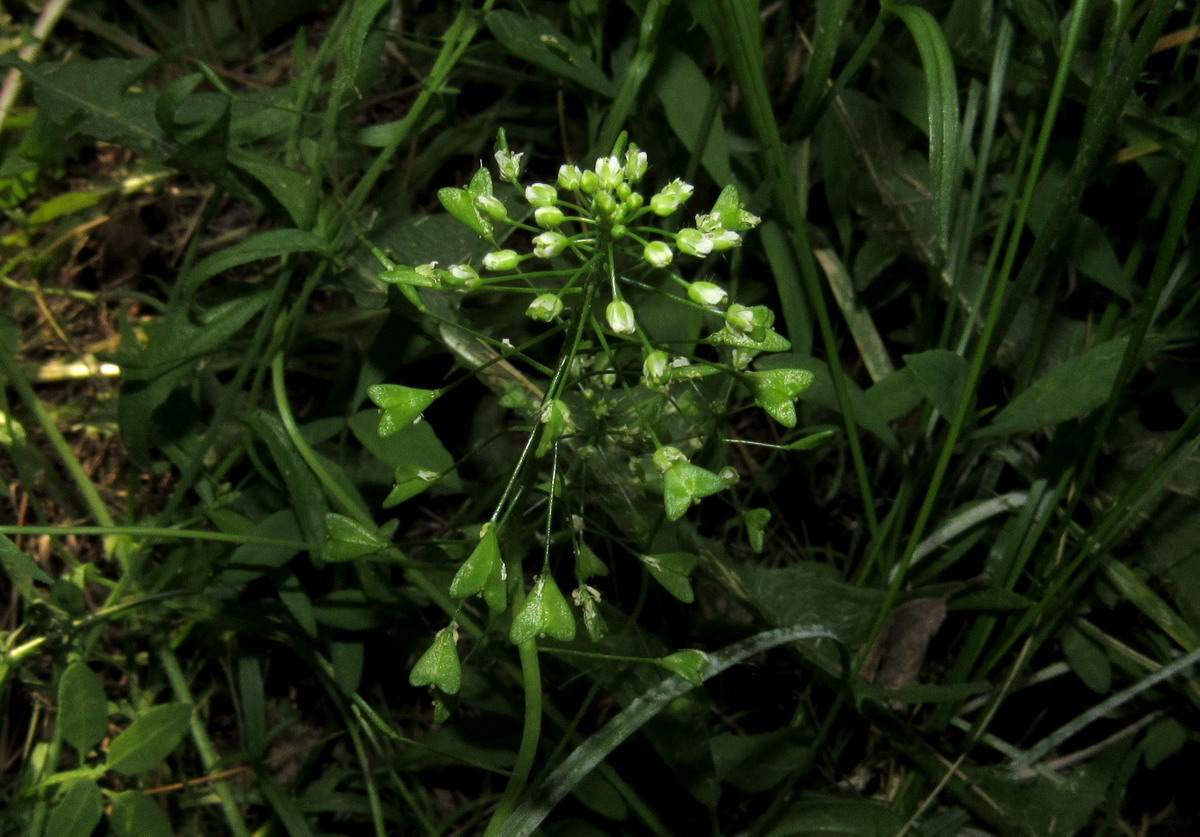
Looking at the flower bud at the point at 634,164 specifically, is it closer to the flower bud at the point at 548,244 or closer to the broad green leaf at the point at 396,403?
the flower bud at the point at 548,244

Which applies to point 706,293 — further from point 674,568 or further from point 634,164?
point 674,568

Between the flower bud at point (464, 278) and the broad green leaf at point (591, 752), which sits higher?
the flower bud at point (464, 278)

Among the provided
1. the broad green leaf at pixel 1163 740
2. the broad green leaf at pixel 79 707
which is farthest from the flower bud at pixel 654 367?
the broad green leaf at pixel 1163 740

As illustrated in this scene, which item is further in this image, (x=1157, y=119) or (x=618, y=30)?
(x=618, y=30)

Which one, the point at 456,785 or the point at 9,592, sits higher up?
the point at 9,592

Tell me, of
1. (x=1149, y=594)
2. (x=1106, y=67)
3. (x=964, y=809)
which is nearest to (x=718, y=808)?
(x=964, y=809)

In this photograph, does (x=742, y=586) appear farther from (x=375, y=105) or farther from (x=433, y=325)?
(x=375, y=105)
